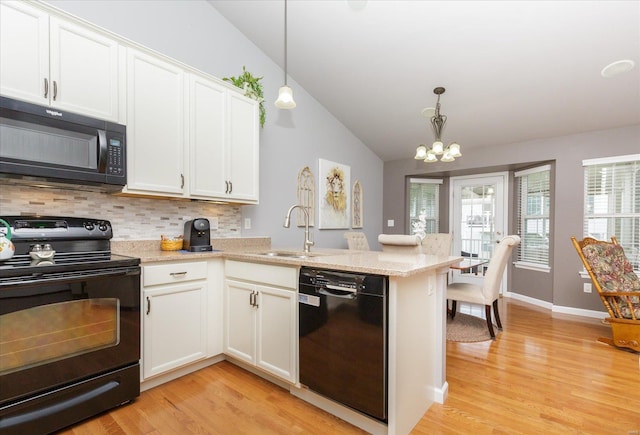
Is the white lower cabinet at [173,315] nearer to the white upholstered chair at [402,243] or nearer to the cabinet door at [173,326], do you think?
the cabinet door at [173,326]

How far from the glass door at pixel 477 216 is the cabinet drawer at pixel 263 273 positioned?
407 cm

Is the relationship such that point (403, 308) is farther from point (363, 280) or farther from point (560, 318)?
point (560, 318)

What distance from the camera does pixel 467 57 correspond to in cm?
314

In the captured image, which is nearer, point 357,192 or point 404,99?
point 404,99

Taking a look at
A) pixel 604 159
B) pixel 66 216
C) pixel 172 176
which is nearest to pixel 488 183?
pixel 604 159

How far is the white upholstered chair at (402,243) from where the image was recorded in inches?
122

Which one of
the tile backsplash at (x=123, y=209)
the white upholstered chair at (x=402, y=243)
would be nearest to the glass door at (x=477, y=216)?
the white upholstered chair at (x=402, y=243)

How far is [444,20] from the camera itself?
2.80 meters

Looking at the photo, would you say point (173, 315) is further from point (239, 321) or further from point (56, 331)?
point (56, 331)

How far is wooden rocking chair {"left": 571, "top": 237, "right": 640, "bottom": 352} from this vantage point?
2829 millimetres

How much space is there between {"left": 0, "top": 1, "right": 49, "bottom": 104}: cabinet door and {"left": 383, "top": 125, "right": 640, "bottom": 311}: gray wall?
4998mm

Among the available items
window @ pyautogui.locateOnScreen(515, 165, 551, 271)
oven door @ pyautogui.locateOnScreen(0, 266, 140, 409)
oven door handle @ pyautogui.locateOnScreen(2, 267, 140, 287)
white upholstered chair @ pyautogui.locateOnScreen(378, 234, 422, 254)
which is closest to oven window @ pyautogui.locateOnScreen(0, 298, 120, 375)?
oven door @ pyautogui.locateOnScreen(0, 266, 140, 409)

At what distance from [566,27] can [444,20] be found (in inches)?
39.0

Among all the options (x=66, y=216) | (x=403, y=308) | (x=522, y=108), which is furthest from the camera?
(x=522, y=108)
